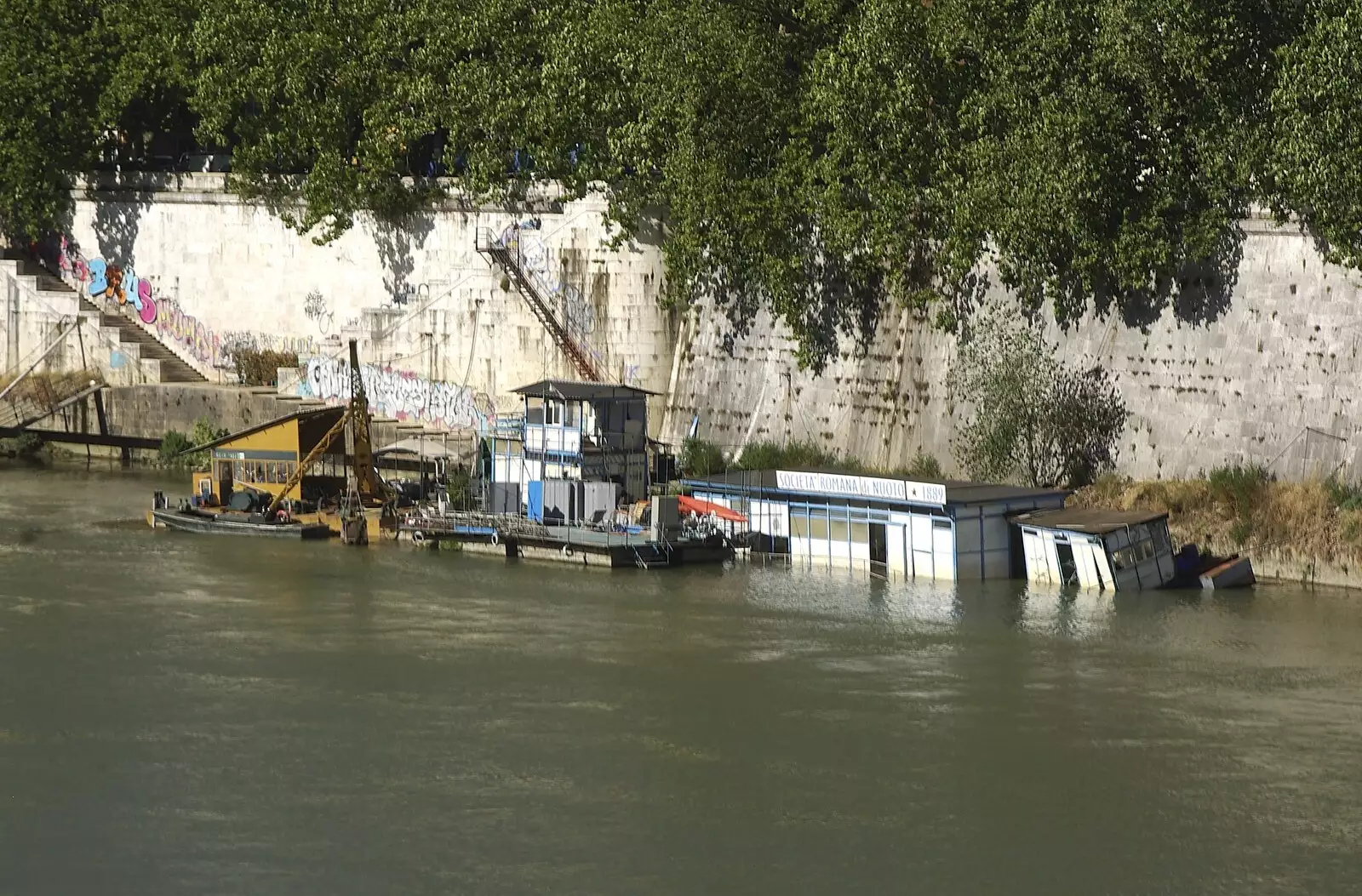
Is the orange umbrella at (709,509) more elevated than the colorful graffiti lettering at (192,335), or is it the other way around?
the colorful graffiti lettering at (192,335)

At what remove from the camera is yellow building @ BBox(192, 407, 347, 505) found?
4222 cm

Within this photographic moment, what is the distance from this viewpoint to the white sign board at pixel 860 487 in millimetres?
36406

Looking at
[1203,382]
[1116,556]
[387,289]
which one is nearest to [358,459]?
[387,289]

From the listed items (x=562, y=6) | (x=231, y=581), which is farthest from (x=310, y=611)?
(x=562, y=6)

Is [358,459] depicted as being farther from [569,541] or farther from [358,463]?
[569,541]

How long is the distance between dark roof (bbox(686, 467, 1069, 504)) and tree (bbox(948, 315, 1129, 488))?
95cm

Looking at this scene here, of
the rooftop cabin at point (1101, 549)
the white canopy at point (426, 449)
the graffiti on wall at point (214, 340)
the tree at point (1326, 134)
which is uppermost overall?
the tree at point (1326, 134)

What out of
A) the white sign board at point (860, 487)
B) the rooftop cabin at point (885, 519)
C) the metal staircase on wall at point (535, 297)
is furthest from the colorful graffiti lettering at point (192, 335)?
the white sign board at point (860, 487)

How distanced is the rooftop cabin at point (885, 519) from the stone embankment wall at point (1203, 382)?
245 centimetres

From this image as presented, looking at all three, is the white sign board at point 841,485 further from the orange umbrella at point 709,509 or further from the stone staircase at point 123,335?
the stone staircase at point 123,335

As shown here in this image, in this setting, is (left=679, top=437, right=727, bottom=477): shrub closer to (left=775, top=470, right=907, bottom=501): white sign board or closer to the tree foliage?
the tree foliage

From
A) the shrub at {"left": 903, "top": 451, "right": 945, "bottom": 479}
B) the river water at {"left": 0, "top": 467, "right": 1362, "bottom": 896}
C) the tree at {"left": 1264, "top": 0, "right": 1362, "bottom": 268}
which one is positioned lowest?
the river water at {"left": 0, "top": 467, "right": 1362, "bottom": 896}

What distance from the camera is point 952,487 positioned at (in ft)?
123

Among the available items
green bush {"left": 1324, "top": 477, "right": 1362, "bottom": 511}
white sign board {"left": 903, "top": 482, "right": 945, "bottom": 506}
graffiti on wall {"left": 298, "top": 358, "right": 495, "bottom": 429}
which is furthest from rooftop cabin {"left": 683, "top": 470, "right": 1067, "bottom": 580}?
graffiti on wall {"left": 298, "top": 358, "right": 495, "bottom": 429}
